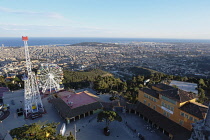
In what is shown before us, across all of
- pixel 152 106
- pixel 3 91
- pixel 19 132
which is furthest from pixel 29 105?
pixel 152 106

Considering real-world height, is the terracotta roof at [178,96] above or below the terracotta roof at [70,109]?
above

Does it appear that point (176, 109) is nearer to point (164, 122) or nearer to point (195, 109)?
point (195, 109)

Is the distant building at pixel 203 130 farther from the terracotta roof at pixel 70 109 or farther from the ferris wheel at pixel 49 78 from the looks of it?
the ferris wheel at pixel 49 78

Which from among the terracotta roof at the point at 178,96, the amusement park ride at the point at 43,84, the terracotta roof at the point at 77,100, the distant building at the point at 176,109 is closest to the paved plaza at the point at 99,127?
the distant building at the point at 176,109

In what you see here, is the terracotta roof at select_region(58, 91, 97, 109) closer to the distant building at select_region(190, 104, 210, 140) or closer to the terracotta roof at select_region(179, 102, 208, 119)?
the terracotta roof at select_region(179, 102, 208, 119)

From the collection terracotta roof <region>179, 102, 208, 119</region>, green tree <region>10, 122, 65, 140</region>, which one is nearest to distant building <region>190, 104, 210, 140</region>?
terracotta roof <region>179, 102, 208, 119</region>

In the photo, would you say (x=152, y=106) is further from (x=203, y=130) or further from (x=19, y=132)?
(x=19, y=132)
